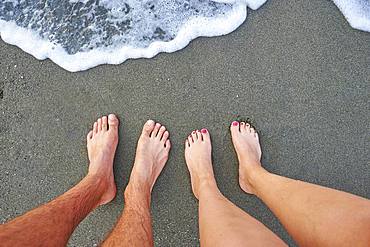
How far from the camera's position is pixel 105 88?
2.00 metres

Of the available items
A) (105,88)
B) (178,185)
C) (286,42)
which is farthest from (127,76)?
(286,42)

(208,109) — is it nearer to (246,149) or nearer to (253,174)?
(246,149)

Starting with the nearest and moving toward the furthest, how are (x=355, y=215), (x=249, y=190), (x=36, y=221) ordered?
(x=355, y=215) → (x=36, y=221) → (x=249, y=190)

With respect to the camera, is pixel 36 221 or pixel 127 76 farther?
pixel 127 76

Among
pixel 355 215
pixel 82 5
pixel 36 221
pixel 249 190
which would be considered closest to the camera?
pixel 355 215

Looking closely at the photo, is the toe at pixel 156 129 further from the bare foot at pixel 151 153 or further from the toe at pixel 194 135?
the toe at pixel 194 135

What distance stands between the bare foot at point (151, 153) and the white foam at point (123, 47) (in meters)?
0.38

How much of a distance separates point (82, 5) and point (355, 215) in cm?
168

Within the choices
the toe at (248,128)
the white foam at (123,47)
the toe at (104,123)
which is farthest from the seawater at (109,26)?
the toe at (248,128)

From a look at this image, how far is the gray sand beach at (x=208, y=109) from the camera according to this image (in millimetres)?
1955

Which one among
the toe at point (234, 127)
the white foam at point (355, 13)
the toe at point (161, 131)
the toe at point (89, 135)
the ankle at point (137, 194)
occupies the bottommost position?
the ankle at point (137, 194)

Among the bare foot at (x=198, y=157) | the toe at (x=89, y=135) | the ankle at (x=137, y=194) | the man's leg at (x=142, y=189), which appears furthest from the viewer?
the toe at (x=89, y=135)

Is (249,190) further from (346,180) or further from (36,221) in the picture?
(36,221)

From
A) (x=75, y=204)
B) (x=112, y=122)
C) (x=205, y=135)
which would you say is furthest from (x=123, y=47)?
(x=75, y=204)
